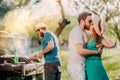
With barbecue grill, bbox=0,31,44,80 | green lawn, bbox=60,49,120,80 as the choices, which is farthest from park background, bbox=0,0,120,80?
barbecue grill, bbox=0,31,44,80

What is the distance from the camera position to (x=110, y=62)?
689 cm

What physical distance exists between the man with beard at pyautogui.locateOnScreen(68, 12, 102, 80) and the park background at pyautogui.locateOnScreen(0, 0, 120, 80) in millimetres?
2552

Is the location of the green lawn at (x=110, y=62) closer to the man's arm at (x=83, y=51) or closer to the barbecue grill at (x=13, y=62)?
the barbecue grill at (x=13, y=62)

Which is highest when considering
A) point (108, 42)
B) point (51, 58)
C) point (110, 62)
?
point (108, 42)

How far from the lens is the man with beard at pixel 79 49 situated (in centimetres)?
417

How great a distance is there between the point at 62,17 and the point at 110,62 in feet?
3.92

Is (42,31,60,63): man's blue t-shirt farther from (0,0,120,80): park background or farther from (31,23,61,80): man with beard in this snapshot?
(0,0,120,80): park background

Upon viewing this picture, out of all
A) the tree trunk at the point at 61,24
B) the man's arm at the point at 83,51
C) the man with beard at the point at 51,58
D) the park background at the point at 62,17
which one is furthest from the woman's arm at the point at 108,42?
the tree trunk at the point at 61,24

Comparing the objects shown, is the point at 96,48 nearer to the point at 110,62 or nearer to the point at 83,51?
the point at 83,51

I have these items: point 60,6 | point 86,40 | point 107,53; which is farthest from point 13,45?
point 86,40

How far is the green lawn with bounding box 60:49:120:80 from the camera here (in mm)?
6895

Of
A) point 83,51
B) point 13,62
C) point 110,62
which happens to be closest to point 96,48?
point 83,51

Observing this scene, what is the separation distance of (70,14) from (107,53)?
970 mm

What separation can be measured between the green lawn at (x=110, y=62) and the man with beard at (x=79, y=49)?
8.73 ft
